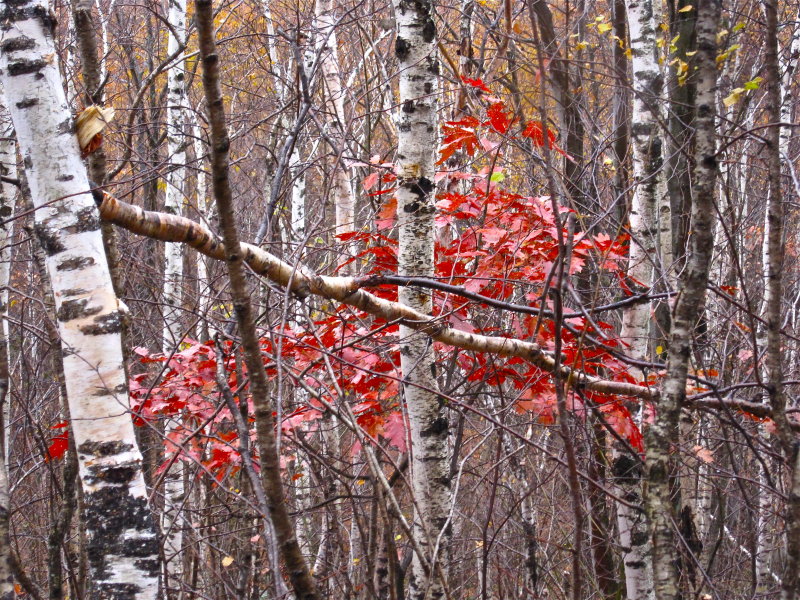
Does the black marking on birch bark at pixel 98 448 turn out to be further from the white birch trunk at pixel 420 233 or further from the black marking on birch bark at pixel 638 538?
the black marking on birch bark at pixel 638 538

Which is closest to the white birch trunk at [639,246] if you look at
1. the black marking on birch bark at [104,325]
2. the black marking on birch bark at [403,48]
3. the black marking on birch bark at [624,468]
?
the black marking on birch bark at [624,468]

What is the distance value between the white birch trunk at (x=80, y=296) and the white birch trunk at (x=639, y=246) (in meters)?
2.78

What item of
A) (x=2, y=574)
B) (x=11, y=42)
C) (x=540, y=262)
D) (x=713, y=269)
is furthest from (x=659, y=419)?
(x=713, y=269)

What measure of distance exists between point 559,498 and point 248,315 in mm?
5414

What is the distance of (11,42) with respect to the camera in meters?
2.09

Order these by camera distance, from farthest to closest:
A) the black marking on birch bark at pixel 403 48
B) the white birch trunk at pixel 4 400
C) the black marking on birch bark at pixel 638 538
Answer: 1. the black marking on birch bark at pixel 638 538
2. the black marking on birch bark at pixel 403 48
3. the white birch trunk at pixel 4 400

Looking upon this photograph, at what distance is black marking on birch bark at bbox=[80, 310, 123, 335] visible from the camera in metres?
2.08

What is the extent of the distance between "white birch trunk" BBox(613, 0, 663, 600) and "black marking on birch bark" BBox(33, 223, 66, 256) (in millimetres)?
2947

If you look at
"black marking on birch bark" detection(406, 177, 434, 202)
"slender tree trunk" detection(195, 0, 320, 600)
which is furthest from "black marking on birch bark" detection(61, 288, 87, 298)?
"black marking on birch bark" detection(406, 177, 434, 202)

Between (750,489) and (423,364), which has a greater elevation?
(423,364)

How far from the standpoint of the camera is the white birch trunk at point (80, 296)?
2.03 metres

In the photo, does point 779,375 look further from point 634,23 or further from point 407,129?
point 634,23

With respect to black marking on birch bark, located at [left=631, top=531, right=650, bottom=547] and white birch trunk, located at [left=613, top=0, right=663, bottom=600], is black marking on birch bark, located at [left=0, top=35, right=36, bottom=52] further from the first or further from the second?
black marking on birch bark, located at [left=631, top=531, right=650, bottom=547]

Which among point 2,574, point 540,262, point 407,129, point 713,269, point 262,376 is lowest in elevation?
point 2,574
